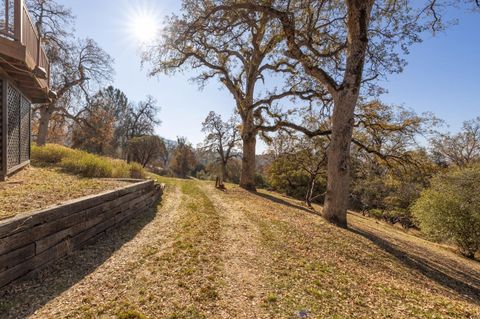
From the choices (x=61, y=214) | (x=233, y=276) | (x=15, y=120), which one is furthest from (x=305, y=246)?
(x=15, y=120)

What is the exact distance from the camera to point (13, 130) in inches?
287

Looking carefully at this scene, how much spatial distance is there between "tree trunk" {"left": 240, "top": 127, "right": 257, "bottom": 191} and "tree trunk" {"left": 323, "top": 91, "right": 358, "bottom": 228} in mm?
7935

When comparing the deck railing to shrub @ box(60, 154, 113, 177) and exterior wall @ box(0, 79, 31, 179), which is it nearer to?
exterior wall @ box(0, 79, 31, 179)

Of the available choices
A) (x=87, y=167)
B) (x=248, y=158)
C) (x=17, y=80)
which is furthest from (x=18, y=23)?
(x=248, y=158)

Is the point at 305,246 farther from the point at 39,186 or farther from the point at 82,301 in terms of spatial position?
the point at 39,186

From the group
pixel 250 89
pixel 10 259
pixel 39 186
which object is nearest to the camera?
pixel 10 259

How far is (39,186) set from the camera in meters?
5.78

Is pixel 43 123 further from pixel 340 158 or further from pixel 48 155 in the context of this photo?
pixel 340 158

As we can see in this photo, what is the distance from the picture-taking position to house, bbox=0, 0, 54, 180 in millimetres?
5146

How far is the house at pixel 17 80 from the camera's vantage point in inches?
203

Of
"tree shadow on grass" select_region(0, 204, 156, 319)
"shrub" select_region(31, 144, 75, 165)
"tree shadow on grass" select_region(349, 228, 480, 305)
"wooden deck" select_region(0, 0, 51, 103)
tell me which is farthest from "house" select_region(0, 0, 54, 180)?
"tree shadow on grass" select_region(349, 228, 480, 305)

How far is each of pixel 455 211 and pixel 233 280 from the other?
575 inches

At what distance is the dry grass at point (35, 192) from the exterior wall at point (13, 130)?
→ 1.60ft

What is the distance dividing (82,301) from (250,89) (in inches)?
593
